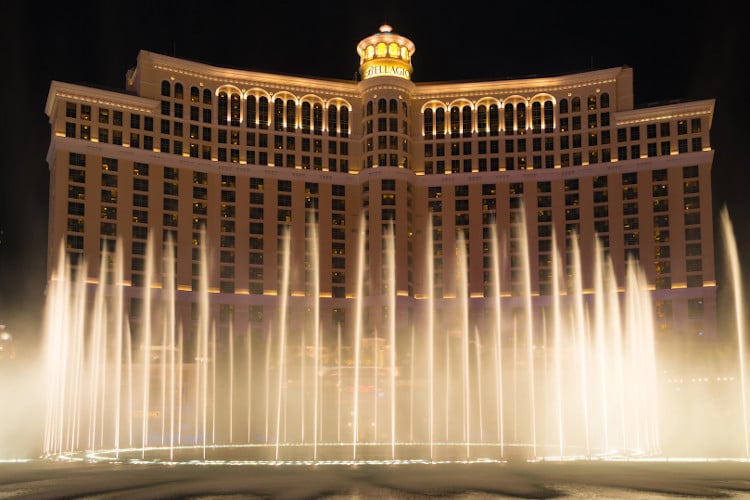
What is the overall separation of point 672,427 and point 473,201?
184ft

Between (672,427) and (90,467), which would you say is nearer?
(90,467)

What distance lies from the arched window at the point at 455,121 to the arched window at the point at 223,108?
91.3 feet

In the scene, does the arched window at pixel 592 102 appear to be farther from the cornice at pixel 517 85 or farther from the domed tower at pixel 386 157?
the domed tower at pixel 386 157

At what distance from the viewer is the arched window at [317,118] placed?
12400 centimetres

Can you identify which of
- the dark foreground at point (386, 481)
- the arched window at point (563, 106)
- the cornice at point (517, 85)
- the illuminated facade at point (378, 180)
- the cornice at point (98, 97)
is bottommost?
the dark foreground at point (386, 481)

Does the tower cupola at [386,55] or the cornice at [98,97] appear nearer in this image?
the cornice at [98,97]

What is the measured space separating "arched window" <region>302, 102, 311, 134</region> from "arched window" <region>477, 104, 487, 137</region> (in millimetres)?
20946

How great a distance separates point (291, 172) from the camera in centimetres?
12100

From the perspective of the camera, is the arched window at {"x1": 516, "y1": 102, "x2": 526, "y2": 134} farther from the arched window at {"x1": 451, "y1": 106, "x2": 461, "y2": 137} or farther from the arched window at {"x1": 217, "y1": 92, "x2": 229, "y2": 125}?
the arched window at {"x1": 217, "y1": 92, "x2": 229, "y2": 125}

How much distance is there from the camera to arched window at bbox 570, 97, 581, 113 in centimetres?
12150

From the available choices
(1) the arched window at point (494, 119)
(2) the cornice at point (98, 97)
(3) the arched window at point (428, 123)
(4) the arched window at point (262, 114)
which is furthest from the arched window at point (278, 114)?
(1) the arched window at point (494, 119)

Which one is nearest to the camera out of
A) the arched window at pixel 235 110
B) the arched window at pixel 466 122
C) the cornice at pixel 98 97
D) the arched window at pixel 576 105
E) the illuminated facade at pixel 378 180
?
the cornice at pixel 98 97

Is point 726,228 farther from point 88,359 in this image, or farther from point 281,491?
point 281,491

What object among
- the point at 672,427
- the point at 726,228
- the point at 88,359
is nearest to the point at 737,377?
the point at 672,427
